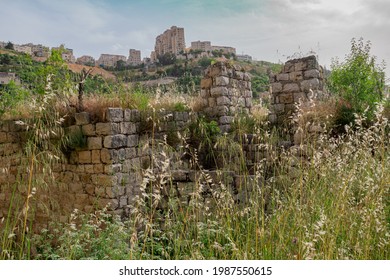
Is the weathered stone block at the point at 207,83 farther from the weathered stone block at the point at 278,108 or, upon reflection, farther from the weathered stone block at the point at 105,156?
the weathered stone block at the point at 105,156

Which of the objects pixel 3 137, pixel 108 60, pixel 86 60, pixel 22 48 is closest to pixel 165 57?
pixel 86 60

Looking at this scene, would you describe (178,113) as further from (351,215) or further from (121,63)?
(121,63)

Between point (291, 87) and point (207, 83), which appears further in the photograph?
point (291, 87)

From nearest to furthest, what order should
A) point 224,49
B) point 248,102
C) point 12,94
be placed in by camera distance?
point 248,102 < point 12,94 < point 224,49

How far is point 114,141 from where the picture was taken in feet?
17.7

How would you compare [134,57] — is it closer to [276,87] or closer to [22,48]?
[22,48]

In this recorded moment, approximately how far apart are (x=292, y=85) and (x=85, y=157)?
4.98m

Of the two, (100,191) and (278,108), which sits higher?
(278,108)

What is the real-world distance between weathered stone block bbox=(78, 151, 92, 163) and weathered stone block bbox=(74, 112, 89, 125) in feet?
1.54

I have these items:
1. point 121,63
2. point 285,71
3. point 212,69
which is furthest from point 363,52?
point 121,63

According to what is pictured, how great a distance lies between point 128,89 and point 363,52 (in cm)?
740

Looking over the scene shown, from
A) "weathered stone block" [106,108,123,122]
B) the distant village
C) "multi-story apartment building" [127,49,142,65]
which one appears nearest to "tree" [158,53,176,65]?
the distant village

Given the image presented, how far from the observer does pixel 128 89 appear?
254 inches

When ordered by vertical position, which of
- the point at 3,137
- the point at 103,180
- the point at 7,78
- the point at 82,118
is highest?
the point at 7,78
